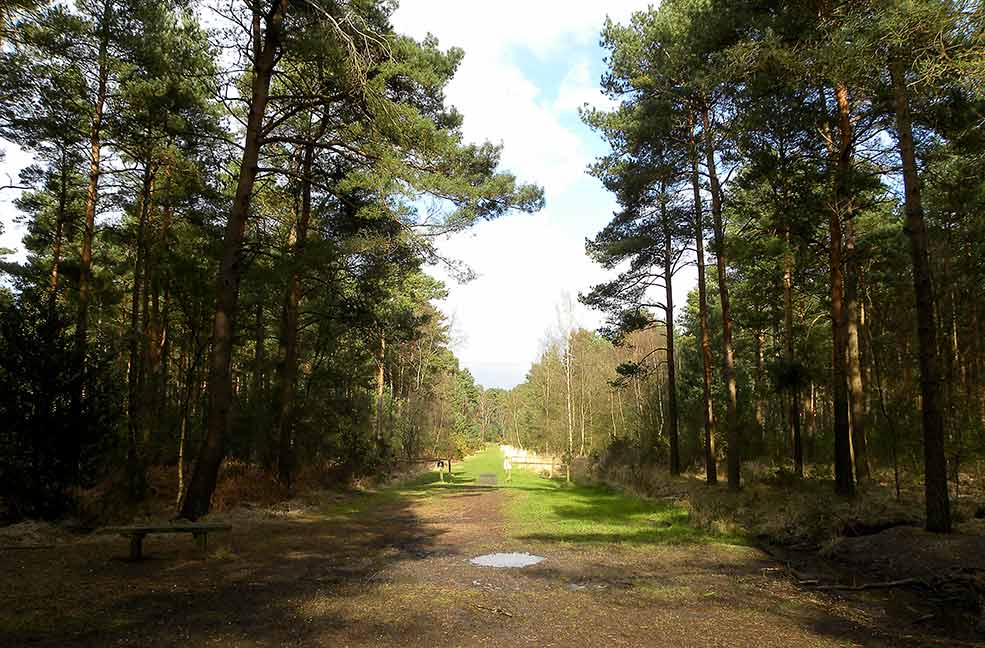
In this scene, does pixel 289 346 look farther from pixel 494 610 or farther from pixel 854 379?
pixel 854 379

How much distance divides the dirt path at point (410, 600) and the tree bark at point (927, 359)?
280 centimetres

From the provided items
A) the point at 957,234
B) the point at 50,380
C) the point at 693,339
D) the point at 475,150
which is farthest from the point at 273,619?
the point at 693,339

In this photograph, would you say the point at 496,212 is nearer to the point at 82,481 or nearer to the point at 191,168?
the point at 191,168

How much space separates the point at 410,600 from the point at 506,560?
9.42 ft

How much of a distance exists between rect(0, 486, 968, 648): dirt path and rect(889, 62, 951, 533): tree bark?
9.18 ft

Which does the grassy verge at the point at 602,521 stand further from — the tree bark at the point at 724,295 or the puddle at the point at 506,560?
the tree bark at the point at 724,295

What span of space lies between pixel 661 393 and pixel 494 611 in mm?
33708

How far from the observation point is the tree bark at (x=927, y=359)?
8984mm

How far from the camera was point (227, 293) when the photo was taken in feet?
35.8

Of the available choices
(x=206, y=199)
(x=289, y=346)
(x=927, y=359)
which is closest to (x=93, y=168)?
(x=206, y=199)

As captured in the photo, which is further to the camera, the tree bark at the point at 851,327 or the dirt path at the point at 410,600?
the tree bark at the point at 851,327

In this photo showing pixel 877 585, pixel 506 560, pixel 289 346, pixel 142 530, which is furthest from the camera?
pixel 289 346

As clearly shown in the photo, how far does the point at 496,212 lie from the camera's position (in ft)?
50.8

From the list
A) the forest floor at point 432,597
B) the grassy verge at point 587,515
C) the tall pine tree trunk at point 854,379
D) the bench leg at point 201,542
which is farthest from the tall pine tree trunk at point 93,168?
the tall pine tree trunk at point 854,379
